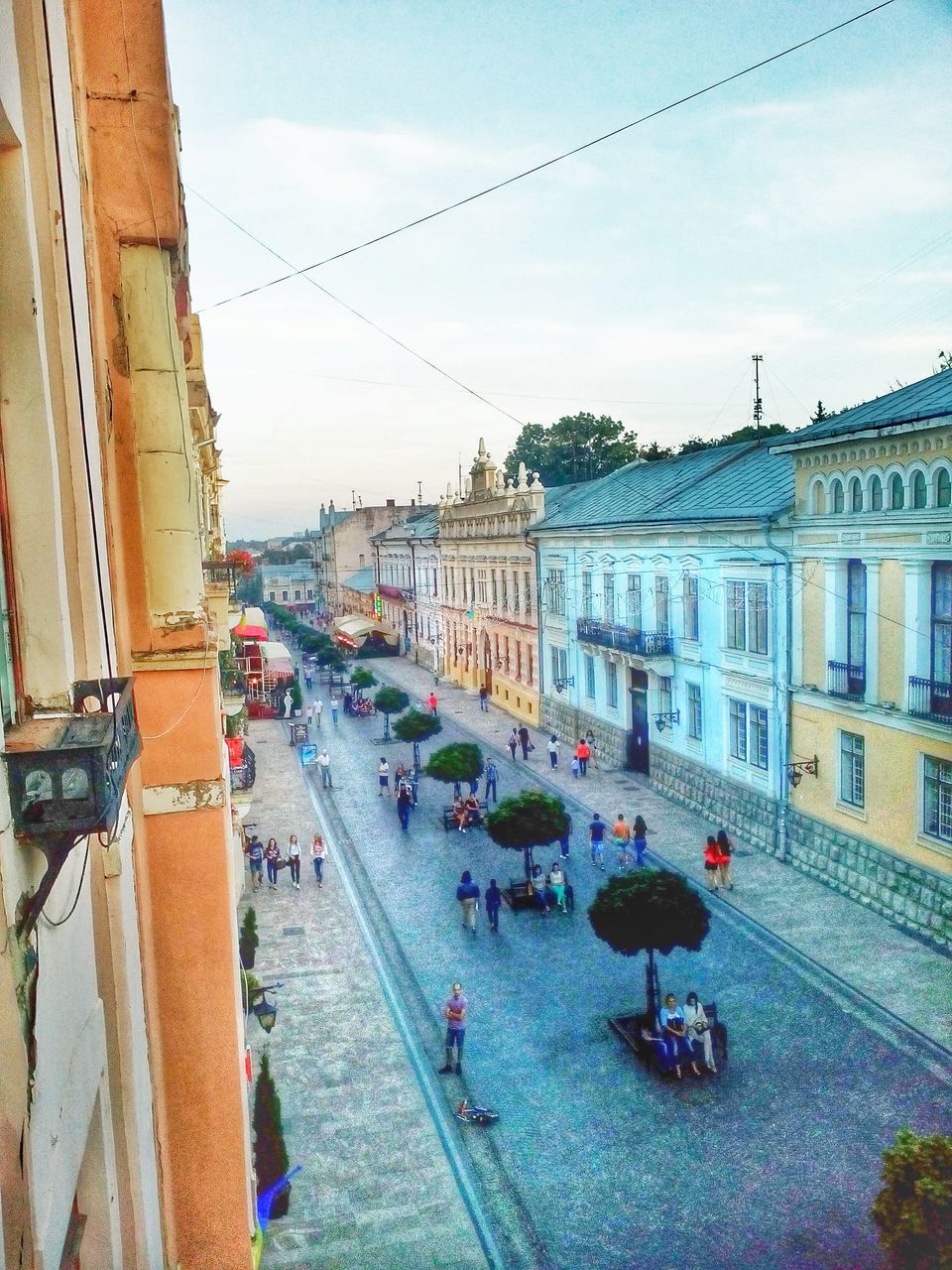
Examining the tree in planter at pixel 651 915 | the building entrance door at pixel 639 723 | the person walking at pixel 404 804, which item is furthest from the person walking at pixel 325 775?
the tree in planter at pixel 651 915

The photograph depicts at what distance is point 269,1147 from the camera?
32.9 feet

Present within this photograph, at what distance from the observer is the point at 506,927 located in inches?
674

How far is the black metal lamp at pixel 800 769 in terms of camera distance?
62.0ft

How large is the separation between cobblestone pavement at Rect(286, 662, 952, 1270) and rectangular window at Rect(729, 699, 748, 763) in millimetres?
3980

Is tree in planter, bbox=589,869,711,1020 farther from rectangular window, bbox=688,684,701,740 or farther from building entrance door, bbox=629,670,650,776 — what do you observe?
building entrance door, bbox=629,670,650,776

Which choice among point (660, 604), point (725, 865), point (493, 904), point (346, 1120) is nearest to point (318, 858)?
point (493, 904)

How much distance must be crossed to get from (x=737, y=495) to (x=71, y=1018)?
67.7 ft

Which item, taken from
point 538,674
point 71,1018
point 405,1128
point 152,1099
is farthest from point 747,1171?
point 538,674

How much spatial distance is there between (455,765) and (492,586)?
17893 mm

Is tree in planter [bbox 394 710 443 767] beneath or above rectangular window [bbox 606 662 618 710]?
beneath

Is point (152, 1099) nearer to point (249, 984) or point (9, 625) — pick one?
point (9, 625)

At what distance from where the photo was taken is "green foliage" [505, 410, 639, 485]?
57.4 meters

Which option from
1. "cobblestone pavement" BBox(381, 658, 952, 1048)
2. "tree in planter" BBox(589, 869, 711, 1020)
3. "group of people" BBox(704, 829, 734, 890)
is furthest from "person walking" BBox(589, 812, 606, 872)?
"tree in planter" BBox(589, 869, 711, 1020)

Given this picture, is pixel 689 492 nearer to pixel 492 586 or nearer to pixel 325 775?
pixel 325 775
